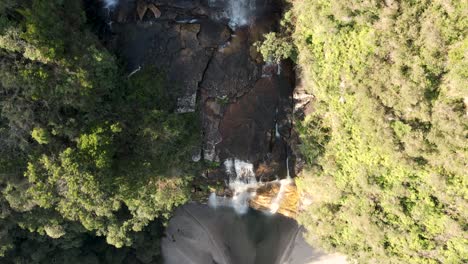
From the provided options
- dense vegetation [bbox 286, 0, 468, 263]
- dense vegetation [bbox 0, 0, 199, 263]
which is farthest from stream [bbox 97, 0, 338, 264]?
dense vegetation [bbox 286, 0, 468, 263]

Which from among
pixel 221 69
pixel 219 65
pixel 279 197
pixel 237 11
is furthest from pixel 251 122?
pixel 237 11

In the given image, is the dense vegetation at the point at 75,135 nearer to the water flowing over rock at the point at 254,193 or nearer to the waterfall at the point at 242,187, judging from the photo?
the waterfall at the point at 242,187

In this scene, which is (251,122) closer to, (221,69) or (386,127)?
(221,69)

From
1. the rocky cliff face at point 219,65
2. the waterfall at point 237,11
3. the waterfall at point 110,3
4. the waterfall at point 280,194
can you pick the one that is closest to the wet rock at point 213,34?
the rocky cliff face at point 219,65

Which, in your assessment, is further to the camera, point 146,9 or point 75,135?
point 146,9

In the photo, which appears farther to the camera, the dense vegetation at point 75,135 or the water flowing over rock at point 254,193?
the water flowing over rock at point 254,193

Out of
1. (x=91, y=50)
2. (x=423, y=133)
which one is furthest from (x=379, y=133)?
(x=91, y=50)

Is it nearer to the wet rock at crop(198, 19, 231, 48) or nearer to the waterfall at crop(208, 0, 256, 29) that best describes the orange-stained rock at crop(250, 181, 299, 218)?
the wet rock at crop(198, 19, 231, 48)
